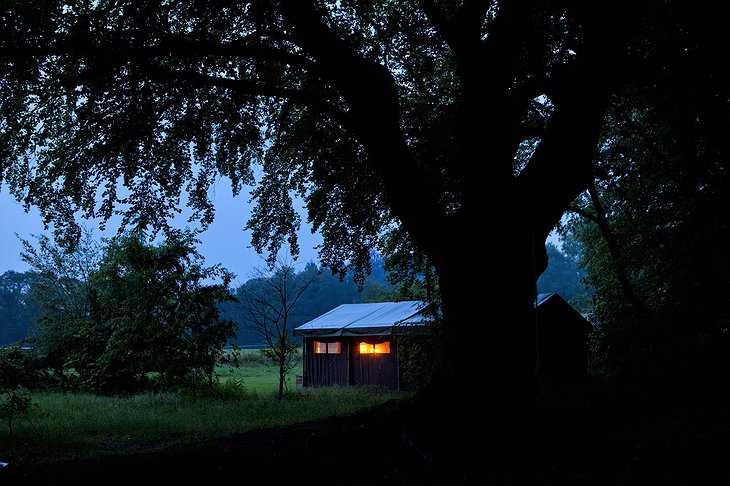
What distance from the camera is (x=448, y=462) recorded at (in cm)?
522

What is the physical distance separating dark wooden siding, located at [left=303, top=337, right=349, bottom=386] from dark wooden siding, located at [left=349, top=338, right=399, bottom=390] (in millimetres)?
363

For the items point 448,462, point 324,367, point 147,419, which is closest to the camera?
point 448,462

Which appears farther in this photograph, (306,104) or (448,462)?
(306,104)

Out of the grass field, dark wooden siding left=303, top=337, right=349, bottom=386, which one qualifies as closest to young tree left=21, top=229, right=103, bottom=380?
the grass field

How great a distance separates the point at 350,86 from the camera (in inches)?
259

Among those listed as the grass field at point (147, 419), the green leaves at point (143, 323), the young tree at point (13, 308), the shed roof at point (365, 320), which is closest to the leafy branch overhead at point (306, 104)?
the grass field at point (147, 419)

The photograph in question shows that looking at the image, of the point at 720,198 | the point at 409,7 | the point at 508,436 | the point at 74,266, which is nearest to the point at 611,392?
the point at 720,198

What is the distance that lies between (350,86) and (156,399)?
13.0m

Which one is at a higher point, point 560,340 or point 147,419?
point 560,340

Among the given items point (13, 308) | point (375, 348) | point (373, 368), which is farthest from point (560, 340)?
point (13, 308)

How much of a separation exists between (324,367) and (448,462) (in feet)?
61.9

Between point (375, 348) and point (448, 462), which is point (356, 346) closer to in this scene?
point (375, 348)

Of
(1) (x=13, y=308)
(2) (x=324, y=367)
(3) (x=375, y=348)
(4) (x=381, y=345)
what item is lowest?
(2) (x=324, y=367)

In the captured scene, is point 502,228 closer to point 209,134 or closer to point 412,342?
point 209,134
